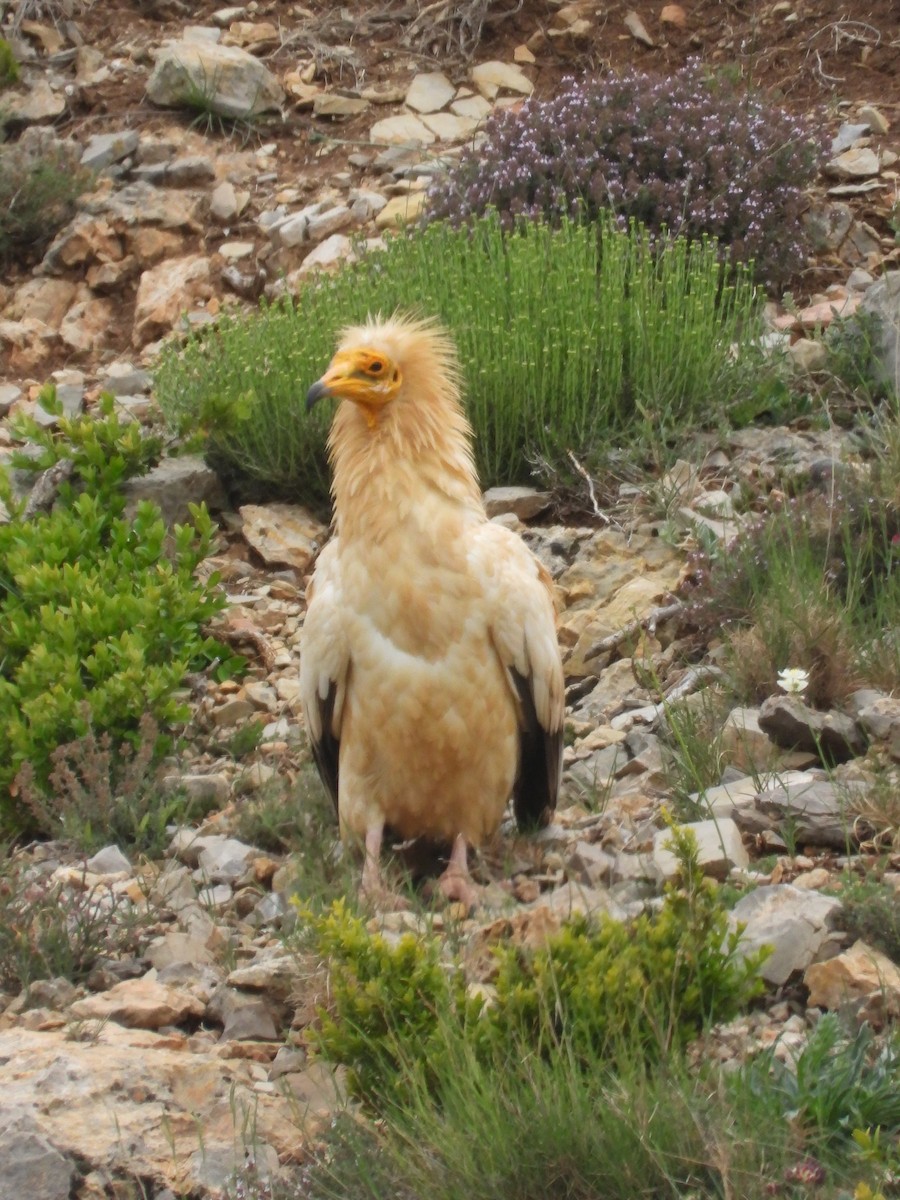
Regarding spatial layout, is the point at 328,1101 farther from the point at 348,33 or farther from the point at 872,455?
the point at 348,33

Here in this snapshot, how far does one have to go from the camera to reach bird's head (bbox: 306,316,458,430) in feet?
16.2

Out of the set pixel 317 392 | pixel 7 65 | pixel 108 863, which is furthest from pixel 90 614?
pixel 7 65

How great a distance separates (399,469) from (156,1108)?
206 centimetres

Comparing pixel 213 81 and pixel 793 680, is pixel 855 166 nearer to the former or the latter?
pixel 213 81

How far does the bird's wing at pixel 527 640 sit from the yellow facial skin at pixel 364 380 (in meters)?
0.48

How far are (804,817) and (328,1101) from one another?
166cm

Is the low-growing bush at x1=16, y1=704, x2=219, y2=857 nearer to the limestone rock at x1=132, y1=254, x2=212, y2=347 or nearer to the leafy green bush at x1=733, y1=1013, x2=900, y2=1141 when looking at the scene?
the leafy green bush at x1=733, y1=1013, x2=900, y2=1141

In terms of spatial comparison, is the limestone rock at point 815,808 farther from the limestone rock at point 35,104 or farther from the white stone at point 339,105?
the limestone rock at point 35,104

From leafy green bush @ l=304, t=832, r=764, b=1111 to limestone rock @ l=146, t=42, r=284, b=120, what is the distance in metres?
8.93

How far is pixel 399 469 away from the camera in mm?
4879

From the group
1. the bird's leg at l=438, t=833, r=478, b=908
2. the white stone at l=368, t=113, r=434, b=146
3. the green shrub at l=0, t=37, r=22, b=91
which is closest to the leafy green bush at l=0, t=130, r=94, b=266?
the green shrub at l=0, t=37, r=22, b=91

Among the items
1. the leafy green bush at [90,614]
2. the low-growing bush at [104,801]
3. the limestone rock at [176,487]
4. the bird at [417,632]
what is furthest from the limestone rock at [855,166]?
the low-growing bush at [104,801]

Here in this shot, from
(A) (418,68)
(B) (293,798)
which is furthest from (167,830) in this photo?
(A) (418,68)

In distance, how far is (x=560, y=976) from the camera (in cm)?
A: 327
